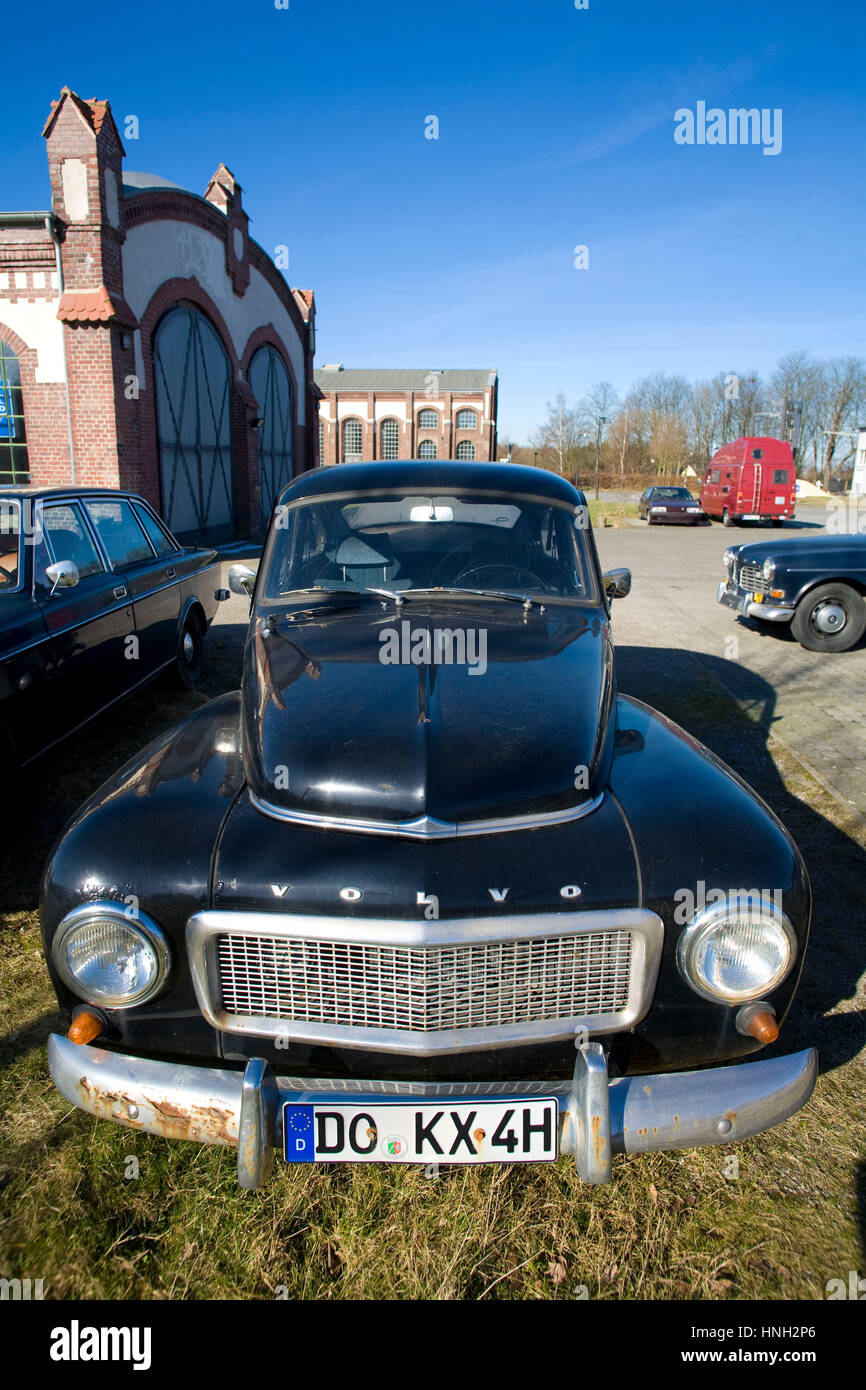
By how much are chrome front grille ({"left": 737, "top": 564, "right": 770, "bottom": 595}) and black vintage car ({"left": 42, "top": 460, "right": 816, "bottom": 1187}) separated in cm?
772

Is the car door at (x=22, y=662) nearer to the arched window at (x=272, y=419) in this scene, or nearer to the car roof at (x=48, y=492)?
the car roof at (x=48, y=492)

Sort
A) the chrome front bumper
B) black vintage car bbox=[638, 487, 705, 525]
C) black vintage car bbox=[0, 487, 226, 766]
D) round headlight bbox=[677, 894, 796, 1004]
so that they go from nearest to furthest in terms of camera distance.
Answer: the chrome front bumper < round headlight bbox=[677, 894, 796, 1004] < black vintage car bbox=[0, 487, 226, 766] < black vintage car bbox=[638, 487, 705, 525]

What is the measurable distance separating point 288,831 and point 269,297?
21.7 m

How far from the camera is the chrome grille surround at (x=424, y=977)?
186cm

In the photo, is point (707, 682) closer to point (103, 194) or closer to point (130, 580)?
point (130, 580)

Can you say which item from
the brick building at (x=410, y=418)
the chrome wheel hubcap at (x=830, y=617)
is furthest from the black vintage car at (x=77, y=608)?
the brick building at (x=410, y=418)

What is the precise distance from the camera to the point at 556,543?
3.57 meters

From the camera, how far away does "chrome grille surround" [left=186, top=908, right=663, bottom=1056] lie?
6.10 ft

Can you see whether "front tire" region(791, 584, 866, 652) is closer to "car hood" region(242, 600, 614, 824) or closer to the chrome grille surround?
"car hood" region(242, 600, 614, 824)

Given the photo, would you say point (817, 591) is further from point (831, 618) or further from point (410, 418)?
point (410, 418)

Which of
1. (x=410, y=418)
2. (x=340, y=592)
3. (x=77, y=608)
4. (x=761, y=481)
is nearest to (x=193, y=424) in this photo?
(x=77, y=608)

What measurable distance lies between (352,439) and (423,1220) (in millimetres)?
61903

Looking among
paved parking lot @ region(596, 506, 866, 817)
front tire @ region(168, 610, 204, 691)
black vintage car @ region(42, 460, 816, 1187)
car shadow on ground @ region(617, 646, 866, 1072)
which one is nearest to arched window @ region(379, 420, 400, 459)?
paved parking lot @ region(596, 506, 866, 817)

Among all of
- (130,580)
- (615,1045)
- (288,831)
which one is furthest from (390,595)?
(130,580)
